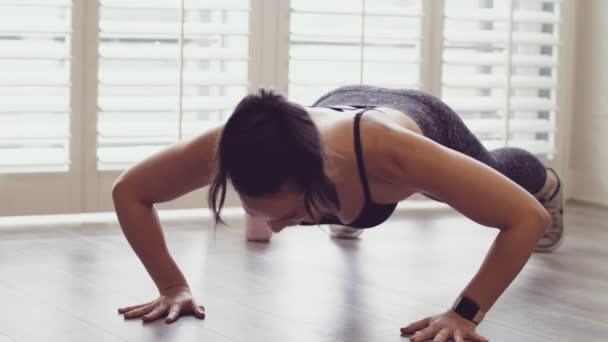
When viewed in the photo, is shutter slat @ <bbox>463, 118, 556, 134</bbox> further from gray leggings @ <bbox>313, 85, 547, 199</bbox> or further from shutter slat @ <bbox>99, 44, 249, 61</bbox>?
gray leggings @ <bbox>313, 85, 547, 199</bbox>

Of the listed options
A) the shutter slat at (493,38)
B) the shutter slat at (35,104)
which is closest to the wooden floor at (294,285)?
the shutter slat at (35,104)

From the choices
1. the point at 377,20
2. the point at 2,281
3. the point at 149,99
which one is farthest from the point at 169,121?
the point at 2,281

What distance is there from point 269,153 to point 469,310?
552 mm

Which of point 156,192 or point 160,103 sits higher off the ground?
point 160,103

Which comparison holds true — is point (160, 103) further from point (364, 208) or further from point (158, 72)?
point (364, 208)

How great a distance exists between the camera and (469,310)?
6.48ft

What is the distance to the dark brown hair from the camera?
1.66 m

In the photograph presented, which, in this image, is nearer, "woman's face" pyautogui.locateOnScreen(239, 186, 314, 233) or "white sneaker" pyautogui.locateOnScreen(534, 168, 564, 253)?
"woman's face" pyautogui.locateOnScreen(239, 186, 314, 233)

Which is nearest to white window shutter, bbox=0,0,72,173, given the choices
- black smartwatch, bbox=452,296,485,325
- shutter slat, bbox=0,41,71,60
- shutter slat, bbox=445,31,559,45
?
shutter slat, bbox=0,41,71,60

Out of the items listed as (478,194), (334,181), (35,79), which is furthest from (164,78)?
(478,194)

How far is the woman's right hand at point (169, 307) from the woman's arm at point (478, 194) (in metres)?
0.49

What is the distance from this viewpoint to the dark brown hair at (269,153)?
1.66m

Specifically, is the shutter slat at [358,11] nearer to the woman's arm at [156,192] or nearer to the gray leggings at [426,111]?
the gray leggings at [426,111]

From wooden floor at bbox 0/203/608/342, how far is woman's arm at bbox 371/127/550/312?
0.17 m
